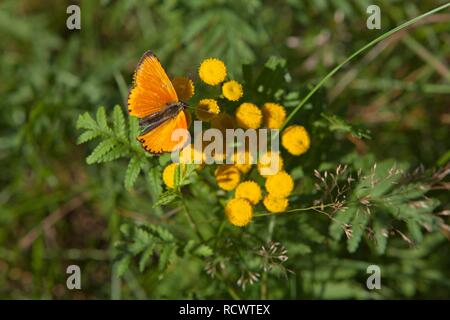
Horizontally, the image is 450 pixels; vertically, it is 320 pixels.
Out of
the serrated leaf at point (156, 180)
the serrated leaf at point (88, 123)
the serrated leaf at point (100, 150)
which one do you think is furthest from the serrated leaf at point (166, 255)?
the serrated leaf at point (88, 123)

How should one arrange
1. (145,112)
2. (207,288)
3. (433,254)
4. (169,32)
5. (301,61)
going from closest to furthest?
(145,112)
(207,288)
(433,254)
(169,32)
(301,61)

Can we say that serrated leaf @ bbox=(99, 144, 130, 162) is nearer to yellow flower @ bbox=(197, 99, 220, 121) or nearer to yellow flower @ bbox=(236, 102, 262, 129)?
yellow flower @ bbox=(197, 99, 220, 121)

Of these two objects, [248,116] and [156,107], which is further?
[248,116]

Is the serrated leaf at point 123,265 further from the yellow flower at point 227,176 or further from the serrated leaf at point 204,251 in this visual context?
the yellow flower at point 227,176

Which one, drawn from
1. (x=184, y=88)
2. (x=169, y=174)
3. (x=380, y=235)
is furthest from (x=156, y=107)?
(x=380, y=235)

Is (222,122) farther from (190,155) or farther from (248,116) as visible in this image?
(190,155)

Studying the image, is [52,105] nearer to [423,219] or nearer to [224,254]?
[224,254]
